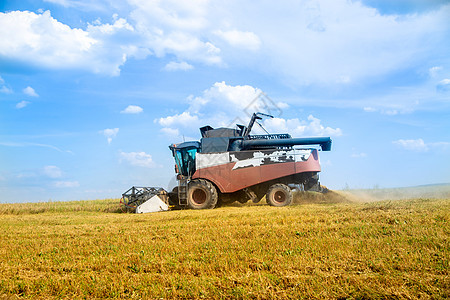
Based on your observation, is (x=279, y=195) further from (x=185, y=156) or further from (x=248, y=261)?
(x=248, y=261)

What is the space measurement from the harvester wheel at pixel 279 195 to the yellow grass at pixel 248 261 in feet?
18.0

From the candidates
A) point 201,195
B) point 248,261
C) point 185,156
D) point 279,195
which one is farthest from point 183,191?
point 248,261

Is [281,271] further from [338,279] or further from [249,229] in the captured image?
[249,229]

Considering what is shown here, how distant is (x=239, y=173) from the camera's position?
13953mm

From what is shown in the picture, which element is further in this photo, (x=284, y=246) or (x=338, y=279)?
(x=284, y=246)

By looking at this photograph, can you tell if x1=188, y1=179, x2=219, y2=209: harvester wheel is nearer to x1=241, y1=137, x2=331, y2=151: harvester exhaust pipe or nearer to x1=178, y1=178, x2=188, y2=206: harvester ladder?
x1=178, y1=178, x2=188, y2=206: harvester ladder

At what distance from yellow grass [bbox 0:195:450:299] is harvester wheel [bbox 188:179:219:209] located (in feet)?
19.4

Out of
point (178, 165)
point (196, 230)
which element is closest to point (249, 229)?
point (196, 230)

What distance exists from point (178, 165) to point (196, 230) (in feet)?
26.5

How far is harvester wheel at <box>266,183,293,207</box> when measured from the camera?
13289 millimetres

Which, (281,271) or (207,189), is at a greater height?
(207,189)

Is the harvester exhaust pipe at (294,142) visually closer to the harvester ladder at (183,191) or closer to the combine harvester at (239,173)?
the combine harvester at (239,173)

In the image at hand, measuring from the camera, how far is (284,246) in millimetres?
5500

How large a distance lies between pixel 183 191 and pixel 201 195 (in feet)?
2.61
